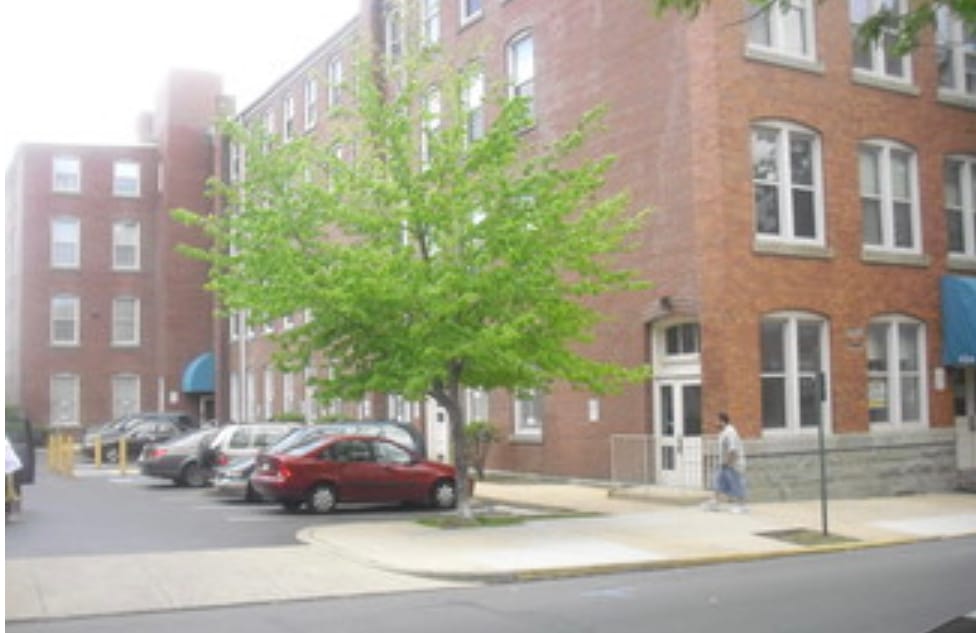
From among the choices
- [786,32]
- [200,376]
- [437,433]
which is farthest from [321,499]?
[200,376]

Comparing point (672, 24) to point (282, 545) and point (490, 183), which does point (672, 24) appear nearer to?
point (490, 183)

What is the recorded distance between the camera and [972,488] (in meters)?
24.7

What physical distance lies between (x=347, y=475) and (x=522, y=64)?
40.7 feet

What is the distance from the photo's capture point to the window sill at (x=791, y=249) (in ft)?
71.7

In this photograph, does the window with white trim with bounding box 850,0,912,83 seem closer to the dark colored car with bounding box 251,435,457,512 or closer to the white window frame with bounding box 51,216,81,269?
the dark colored car with bounding box 251,435,457,512

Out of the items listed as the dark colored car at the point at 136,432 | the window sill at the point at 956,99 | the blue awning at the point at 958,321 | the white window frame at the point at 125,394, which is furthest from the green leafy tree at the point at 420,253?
the white window frame at the point at 125,394

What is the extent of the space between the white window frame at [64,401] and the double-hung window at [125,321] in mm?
2844

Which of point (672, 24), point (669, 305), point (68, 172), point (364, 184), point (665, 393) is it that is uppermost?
point (68, 172)

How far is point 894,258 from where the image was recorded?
24062 millimetres

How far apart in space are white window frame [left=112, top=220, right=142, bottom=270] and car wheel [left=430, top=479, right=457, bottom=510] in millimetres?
37028

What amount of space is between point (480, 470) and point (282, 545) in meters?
10.8

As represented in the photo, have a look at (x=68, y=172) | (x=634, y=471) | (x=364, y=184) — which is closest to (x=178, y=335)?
(x=68, y=172)

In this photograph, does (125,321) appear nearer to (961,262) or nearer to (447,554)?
(961,262)

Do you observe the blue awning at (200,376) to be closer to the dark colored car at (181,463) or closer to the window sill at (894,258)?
the dark colored car at (181,463)
